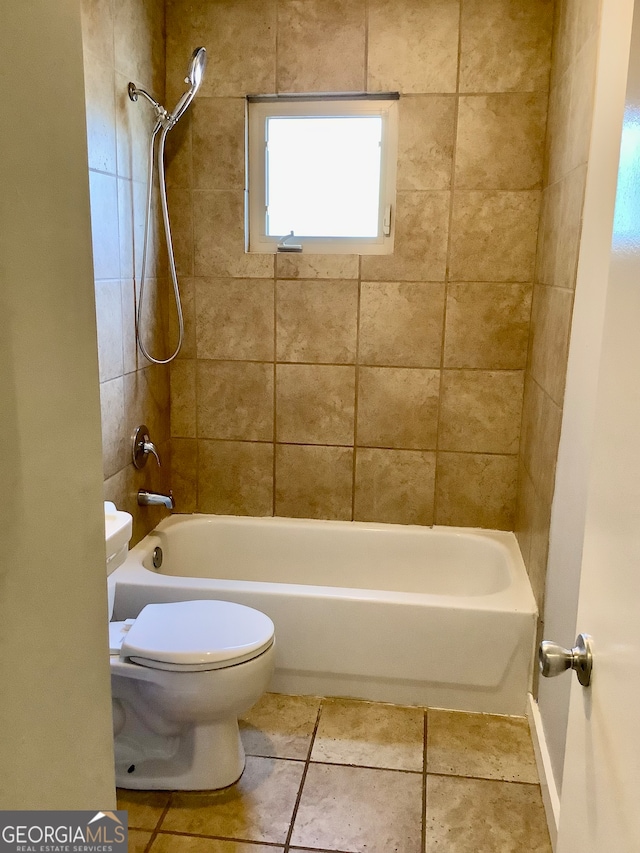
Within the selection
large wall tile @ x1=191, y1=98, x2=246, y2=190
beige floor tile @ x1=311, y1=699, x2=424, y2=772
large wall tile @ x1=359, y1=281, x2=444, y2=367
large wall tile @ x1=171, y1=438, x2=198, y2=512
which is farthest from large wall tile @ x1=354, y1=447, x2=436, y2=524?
large wall tile @ x1=191, y1=98, x2=246, y2=190

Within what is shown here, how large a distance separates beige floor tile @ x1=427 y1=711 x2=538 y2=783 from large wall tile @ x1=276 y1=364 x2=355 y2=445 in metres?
1.14

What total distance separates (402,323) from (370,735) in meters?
1.50

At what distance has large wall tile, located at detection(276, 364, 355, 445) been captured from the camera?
9.32ft

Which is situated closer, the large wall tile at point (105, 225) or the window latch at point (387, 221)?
the large wall tile at point (105, 225)

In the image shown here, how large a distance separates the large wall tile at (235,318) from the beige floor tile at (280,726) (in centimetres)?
131

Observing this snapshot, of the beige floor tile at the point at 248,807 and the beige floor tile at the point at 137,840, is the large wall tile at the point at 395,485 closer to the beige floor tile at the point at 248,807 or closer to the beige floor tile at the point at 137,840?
the beige floor tile at the point at 248,807

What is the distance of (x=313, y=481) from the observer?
294 centimetres

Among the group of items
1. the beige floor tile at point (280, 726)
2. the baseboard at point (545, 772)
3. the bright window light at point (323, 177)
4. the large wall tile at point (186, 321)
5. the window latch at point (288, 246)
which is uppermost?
the bright window light at point (323, 177)

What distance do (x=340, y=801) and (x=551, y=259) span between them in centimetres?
177

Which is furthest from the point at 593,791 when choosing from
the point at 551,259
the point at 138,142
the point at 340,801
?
the point at 138,142

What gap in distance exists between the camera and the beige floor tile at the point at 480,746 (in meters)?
2.04

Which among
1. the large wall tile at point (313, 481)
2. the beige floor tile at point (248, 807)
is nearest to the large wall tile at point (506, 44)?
the large wall tile at point (313, 481)

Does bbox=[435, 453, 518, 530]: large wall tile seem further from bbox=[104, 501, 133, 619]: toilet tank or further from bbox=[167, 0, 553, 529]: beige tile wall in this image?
bbox=[104, 501, 133, 619]: toilet tank

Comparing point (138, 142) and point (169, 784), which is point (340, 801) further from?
point (138, 142)
